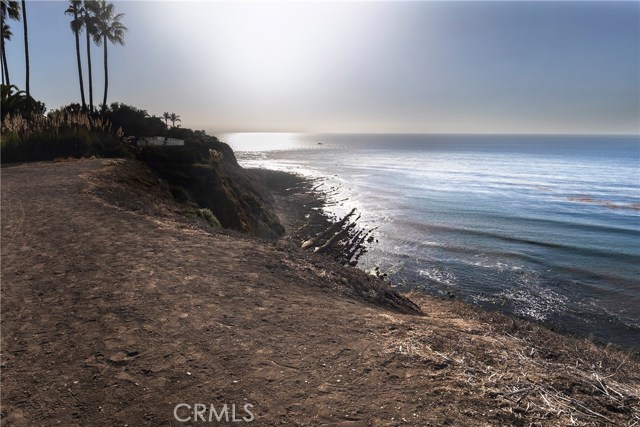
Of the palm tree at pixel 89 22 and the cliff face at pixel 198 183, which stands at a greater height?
the palm tree at pixel 89 22

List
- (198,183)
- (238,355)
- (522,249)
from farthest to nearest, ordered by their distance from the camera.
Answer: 1. (522,249)
2. (198,183)
3. (238,355)

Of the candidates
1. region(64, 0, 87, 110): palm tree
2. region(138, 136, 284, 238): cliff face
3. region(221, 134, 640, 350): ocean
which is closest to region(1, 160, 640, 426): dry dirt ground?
region(221, 134, 640, 350): ocean

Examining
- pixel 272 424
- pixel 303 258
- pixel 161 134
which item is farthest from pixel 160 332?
pixel 161 134

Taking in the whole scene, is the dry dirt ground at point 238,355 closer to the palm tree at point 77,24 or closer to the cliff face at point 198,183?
the cliff face at point 198,183

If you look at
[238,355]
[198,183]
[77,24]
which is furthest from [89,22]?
[238,355]

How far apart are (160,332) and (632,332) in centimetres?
1782

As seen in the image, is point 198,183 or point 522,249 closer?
point 198,183

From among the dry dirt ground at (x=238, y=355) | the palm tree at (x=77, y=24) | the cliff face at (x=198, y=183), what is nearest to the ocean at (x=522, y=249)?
the cliff face at (x=198, y=183)

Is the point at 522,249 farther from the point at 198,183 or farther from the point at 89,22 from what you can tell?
the point at 89,22

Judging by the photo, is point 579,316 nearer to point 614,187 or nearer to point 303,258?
point 303,258

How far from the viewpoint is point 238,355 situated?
443 cm

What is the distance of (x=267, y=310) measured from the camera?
5.76 m

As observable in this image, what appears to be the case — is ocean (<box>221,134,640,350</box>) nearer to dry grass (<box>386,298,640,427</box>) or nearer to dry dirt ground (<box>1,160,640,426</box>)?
dry dirt ground (<box>1,160,640,426</box>)

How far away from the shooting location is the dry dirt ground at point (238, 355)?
11.8ft
